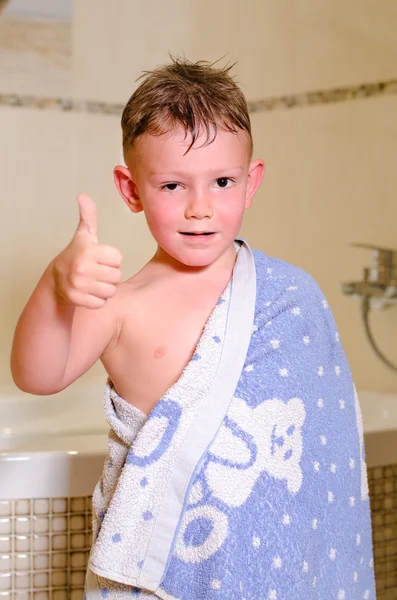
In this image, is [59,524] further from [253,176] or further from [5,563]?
[253,176]

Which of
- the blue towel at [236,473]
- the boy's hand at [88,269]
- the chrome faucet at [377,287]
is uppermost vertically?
the boy's hand at [88,269]

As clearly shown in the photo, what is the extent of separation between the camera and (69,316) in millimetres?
809

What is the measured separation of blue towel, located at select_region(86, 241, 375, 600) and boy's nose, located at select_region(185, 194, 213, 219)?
13 centimetres

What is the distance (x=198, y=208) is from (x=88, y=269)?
210 mm

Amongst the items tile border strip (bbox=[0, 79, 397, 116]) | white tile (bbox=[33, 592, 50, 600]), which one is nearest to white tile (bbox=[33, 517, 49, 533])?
white tile (bbox=[33, 592, 50, 600])

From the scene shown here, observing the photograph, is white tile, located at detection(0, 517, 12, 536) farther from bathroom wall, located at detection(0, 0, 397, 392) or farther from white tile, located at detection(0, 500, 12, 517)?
bathroom wall, located at detection(0, 0, 397, 392)

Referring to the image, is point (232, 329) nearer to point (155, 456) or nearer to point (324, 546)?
point (155, 456)

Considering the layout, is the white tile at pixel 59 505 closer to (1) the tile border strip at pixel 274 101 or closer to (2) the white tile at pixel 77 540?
(2) the white tile at pixel 77 540

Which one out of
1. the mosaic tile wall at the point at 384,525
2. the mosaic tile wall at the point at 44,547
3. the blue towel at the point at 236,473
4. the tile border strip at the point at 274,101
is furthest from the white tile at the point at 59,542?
the tile border strip at the point at 274,101

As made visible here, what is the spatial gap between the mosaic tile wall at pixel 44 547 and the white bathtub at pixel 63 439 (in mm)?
27

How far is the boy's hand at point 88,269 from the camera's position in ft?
2.35

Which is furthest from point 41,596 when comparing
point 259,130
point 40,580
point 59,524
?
point 259,130

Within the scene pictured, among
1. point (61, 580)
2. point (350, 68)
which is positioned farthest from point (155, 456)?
point (350, 68)

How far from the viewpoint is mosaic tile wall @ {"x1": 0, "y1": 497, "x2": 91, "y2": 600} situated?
136 centimetres
